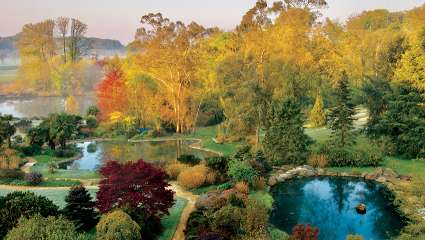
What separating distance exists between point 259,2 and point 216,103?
10.3 m

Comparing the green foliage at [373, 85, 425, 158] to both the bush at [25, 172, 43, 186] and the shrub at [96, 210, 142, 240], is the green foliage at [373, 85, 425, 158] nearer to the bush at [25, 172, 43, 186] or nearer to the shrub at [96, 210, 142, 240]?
the shrub at [96, 210, 142, 240]

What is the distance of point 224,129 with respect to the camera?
3484 cm

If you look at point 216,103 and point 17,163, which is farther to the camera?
point 216,103

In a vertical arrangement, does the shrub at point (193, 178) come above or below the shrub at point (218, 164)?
below

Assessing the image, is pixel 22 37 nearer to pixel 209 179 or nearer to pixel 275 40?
pixel 275 40

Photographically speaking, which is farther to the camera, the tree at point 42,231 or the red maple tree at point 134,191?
the red maple tree at point 134,191

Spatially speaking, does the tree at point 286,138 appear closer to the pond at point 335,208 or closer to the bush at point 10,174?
the pond at point 335,208

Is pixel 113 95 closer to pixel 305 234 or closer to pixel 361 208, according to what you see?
pixel 361 208

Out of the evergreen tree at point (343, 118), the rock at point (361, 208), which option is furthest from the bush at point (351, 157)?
the rock at point (361, 208)

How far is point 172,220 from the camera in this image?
16.5 m

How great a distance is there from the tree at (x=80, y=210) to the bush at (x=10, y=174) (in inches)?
338

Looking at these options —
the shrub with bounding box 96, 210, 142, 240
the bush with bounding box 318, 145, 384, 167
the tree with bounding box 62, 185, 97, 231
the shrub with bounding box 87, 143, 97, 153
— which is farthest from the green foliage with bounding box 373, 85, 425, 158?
the shrub with bounding box 87, 143, 97, 153

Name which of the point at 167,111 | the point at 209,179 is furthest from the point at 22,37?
the point at 209,179

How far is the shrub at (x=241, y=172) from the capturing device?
67.3 ft
